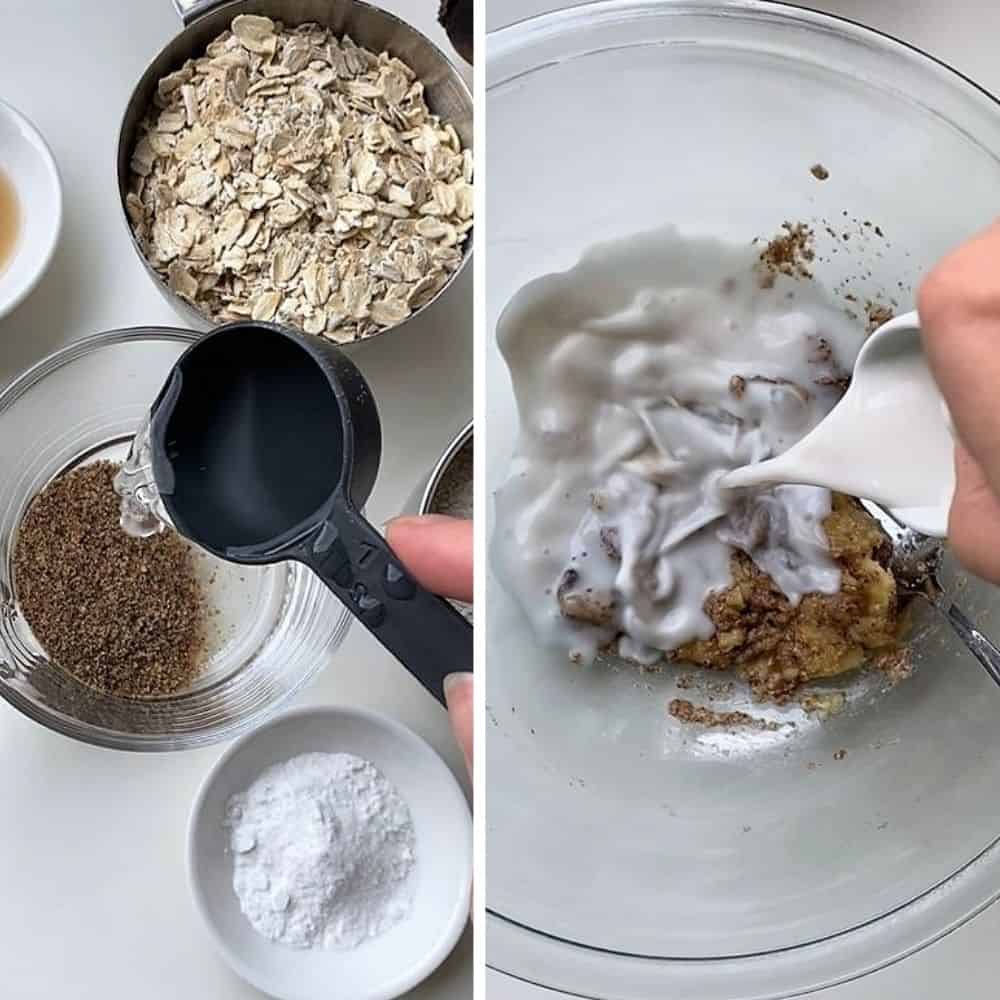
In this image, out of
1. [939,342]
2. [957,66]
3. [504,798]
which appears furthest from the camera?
[957,66]

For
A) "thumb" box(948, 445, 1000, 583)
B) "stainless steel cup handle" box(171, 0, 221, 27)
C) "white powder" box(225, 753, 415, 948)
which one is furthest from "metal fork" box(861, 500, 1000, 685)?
"stainless steel cup handle" box(171, 0, 221, 27)

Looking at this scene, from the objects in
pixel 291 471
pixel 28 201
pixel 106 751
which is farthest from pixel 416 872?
pixel 28 201

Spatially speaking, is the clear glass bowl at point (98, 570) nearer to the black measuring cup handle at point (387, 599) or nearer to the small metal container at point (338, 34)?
the small metal container at point (338, 34)

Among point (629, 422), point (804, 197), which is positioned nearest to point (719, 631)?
point (629, 422)

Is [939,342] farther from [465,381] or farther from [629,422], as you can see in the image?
[465,381]

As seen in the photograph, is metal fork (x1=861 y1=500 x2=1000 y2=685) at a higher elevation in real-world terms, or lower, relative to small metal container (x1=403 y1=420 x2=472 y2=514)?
higher

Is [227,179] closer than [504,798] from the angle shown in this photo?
No

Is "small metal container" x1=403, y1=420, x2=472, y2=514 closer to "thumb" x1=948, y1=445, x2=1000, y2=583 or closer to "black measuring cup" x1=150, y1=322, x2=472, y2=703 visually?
"black measuring cup" x1=150, y1=322, x2=472, y2=703
